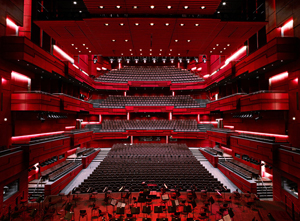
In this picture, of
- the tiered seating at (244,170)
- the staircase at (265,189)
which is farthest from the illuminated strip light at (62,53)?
the staircase at (265,189)

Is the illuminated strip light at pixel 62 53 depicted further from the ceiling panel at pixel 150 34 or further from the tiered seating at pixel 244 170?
the tiered seating at pixel 244 170

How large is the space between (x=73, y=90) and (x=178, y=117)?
1115cm

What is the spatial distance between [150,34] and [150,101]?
10.6 metres

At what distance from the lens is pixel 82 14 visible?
6.25 meters

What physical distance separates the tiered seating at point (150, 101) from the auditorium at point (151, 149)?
4686 millimetres

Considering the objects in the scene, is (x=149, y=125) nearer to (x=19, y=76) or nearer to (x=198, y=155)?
(x=198, y=155)

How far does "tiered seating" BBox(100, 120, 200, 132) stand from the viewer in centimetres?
1564

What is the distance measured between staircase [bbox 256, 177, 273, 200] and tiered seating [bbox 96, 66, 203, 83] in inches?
A: 446

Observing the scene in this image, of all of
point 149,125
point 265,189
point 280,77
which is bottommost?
point 265,189

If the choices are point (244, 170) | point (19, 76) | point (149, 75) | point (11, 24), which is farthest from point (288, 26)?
point (149, 75)

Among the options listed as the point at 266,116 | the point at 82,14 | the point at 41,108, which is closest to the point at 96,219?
the point at 41,108

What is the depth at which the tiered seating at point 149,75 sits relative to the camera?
59.7 feet

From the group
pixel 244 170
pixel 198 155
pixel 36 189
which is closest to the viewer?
pixel 36 189

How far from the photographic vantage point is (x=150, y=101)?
17.7 m
